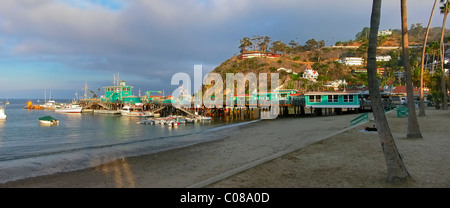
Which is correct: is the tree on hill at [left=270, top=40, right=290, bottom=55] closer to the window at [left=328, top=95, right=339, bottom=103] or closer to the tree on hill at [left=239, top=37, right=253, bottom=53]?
the tree on hill at [left=239, top=37, right=253, bottom=53]

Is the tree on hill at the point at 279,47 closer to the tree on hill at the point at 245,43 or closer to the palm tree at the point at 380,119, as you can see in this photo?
the tree on hill at the point at 245,43

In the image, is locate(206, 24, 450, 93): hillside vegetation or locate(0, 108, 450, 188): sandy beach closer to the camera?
locate(0, 108, 450, 188): sandy beach

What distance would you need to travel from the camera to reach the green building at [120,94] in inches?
3576

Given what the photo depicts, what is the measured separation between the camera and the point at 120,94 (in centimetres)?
9425

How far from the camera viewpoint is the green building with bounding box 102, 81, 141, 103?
9082 cm

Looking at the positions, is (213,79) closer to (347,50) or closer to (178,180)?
(347,50)

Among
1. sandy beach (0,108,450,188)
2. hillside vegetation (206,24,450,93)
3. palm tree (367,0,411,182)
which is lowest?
sandy beach (0,108,450,188)

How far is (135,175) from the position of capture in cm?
1159

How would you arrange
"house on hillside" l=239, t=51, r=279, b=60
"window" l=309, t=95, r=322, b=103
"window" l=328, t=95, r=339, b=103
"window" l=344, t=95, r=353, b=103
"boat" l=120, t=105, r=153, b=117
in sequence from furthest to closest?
"house on hillside" l=239, t=51, r=279, b=60 → "boat" l=120, t=105, r=153, b=117 → "window" l=309, t=95, r=322, b=103 → "window" l=328, t=95, r=339, b=103 → "window" l=344, t=95, r=353, b=103

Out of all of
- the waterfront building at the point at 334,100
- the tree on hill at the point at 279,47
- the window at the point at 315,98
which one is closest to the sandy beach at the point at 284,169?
the waterfront building at the point at 334,100

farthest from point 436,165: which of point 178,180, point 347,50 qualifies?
point 347,50

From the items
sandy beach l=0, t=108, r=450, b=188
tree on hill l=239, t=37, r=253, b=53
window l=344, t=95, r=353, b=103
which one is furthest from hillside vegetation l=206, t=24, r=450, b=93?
sandy beach l=0, t=108, r=450, b=188

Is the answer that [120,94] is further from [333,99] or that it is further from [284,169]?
[284,169]

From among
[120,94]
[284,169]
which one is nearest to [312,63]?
[120,94]
